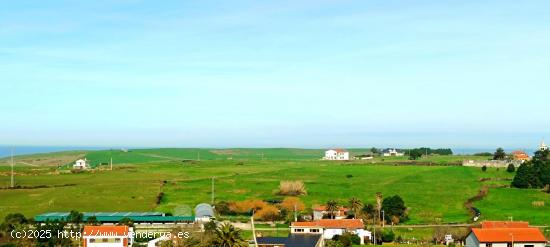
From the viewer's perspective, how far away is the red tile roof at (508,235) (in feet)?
180

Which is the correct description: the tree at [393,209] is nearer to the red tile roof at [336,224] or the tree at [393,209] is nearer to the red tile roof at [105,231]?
the red tile roof at [336,224]

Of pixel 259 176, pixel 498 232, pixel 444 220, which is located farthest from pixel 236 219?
pixel 259 176

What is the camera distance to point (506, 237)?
55.5 m

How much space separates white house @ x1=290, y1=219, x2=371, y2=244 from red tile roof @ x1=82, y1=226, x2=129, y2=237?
17.2 meters

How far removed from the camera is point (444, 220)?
72500 millimetres

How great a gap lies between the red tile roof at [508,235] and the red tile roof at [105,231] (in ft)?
103

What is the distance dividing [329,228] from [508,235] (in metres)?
16.8

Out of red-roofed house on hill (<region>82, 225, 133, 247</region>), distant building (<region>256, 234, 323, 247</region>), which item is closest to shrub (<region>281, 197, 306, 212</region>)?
distant building (<region>256, 234, 323, 247</region>)

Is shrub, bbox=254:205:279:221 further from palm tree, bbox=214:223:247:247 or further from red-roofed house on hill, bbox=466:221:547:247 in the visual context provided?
palm tree, bbox=214:223:247:247

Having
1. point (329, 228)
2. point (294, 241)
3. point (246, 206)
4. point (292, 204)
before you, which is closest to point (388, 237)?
point (329, 228)

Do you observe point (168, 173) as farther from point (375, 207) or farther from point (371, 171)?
point (375, 207)

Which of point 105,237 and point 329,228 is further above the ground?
point 105,237

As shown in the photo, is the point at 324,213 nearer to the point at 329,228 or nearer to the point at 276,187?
the point at 329,228

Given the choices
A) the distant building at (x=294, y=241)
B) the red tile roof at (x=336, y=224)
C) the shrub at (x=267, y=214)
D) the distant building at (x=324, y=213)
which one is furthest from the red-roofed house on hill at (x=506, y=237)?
the shrub at (x=267, y=214)
